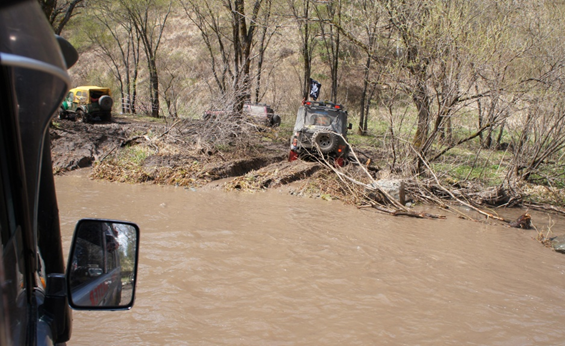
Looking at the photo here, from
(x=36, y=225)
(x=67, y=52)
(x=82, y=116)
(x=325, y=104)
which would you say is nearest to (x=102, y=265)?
(x=36, y=225)

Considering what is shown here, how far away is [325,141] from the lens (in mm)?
12445

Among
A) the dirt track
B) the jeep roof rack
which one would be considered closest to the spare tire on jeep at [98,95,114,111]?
the dirt track

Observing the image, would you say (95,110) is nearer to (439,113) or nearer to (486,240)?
(439,113)

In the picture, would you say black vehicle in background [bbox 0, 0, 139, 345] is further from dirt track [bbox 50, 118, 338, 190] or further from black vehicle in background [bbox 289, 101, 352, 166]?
black vehicle in background [bbox 289, 101, 352, 166]

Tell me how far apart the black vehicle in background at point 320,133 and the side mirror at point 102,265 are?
10252 millimetres

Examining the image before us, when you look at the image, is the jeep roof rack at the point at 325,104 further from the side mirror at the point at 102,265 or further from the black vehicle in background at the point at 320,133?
the side mirror at the point at 102,265

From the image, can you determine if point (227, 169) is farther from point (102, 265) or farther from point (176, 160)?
point (102, 265)

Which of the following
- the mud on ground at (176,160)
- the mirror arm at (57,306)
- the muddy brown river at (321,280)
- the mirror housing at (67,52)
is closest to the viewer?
the mirror housing at (67,52)

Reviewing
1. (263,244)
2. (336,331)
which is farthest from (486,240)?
(336,331)

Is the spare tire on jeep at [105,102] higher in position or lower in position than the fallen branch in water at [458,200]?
higher

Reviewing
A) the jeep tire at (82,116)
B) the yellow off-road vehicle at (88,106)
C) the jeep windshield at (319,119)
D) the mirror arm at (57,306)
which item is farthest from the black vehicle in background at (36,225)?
the jeep tire at (82,116)

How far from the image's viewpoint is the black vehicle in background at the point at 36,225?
1107 mm

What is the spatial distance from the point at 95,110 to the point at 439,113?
16375 millimetres

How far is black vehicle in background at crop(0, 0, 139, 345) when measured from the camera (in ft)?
3.63
